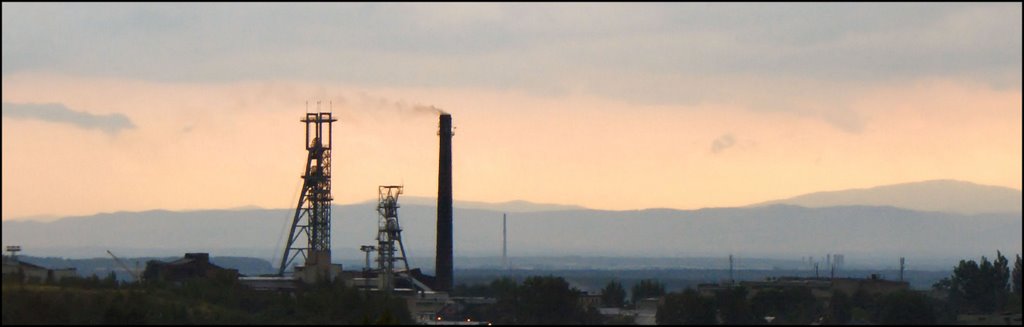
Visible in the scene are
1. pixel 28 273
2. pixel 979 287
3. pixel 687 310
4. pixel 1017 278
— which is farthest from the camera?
pixel 1017 278

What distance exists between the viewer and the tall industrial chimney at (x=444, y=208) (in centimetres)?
11762

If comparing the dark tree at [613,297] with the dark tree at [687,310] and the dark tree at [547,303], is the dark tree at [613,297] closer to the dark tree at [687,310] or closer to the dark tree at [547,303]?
Result: the dark tree at [547,303]

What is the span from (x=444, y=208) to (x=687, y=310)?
92.4 feet

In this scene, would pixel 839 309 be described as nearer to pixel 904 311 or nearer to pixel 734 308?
pixel 734 308

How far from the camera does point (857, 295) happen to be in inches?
4220

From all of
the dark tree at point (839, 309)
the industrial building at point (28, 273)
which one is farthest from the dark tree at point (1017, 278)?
the industrial building at point (28, 273)

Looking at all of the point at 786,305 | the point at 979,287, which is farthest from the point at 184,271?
the point at 979,287

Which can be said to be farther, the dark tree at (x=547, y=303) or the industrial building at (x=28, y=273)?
the dark tree at (x=547, y=303)

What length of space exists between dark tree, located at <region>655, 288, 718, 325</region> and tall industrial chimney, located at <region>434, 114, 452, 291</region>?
75.9ft

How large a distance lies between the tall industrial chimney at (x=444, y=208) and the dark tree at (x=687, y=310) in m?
23.1

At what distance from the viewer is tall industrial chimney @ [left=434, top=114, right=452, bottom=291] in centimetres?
11762

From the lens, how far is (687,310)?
304 feet

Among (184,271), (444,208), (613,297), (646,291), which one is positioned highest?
(444,208)

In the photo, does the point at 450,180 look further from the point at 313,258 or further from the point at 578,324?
the point at 578,324
